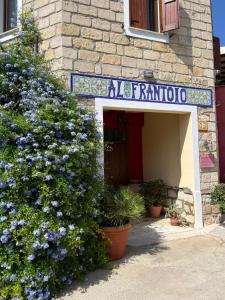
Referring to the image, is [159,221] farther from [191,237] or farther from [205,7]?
[205,7]

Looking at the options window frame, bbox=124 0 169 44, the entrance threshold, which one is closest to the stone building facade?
window frame, bbox=124 0 169 44

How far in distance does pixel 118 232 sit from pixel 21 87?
→ 2516mm

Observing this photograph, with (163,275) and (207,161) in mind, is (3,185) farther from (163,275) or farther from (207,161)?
(207,161)

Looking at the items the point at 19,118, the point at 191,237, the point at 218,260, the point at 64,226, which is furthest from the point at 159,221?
the point at 19,118

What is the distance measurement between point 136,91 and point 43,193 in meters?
3.17

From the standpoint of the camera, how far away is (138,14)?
688 cm

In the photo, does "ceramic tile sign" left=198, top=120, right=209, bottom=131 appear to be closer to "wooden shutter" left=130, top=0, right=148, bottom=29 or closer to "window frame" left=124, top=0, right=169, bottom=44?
"window frame" left=124, top=0, right=169, bottom=44

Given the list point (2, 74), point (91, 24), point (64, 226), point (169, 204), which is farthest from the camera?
point (169, 204)

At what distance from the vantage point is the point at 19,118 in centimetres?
446

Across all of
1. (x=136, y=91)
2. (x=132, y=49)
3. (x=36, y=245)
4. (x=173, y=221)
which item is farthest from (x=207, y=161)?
(x=36, y=245)

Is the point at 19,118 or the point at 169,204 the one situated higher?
the point at 19,118

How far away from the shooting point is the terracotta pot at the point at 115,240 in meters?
5.23

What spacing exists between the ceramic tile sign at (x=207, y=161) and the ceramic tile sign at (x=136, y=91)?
107 cm

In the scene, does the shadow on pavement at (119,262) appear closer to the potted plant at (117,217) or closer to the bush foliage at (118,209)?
the potted plant at (117,217)
